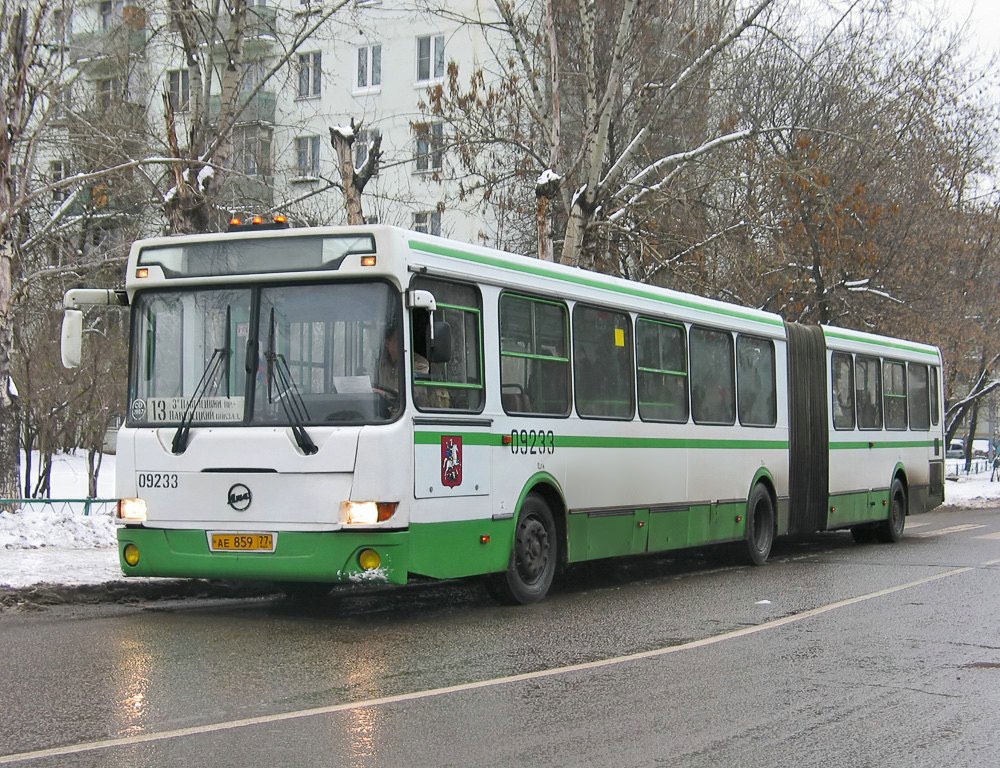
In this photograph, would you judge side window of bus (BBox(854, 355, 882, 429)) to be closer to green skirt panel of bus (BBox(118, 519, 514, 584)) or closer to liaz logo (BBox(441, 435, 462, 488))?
green skirt panel of bus (BBox(118, 519, 514, 584))

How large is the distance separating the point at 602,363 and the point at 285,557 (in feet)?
13.8

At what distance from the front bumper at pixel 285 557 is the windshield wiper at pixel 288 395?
27.2 inches

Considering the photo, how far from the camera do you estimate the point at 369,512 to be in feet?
33.8

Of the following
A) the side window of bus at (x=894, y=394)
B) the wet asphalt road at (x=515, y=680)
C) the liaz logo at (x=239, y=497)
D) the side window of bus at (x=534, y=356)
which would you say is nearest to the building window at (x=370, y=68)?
the side window of bus at (x=894, y=394)

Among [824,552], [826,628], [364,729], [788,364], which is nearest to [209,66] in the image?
[788,364]

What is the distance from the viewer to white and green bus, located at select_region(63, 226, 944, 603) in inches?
411

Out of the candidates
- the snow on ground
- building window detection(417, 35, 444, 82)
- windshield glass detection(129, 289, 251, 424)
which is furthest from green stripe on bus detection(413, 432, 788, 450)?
building window detection(417, 35, 444, 82)

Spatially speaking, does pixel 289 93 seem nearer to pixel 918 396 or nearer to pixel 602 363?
pixel 918 396

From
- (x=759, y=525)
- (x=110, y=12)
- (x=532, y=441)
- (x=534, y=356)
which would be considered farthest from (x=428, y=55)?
(x=532, y=441)

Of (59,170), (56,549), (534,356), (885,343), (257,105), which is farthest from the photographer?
(257,105)

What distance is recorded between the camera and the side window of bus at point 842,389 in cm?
1934

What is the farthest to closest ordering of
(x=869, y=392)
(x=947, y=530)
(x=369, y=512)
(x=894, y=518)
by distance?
(x=947, y=530), (x=894, y=518), (x=869, y=392), (x=369, y=512)

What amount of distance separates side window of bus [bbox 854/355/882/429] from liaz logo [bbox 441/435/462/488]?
10.4 meters

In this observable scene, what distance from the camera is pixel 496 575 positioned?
11.9 meters
